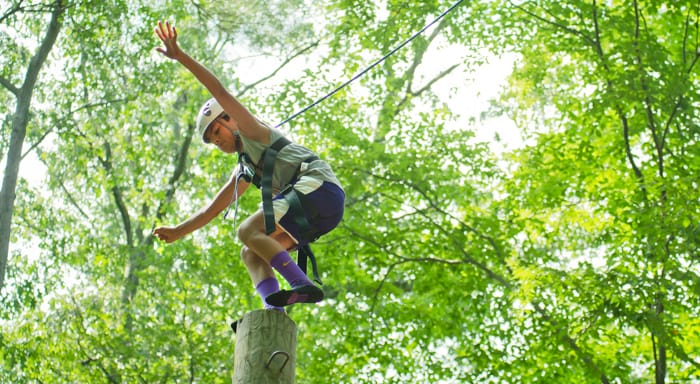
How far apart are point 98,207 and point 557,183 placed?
372 inches

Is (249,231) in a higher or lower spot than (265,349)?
higher

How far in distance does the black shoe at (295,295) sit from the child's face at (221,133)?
80 cm

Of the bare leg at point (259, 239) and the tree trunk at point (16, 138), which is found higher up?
the tree trunk at point (16, 138)

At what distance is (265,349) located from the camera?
131 inches

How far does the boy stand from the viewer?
3.54m

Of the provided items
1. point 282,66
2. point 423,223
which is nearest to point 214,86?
point 423,223

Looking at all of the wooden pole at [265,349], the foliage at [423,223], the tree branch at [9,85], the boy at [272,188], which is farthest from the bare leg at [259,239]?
the tree branch at [9,85]

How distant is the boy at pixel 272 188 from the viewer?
139 inches

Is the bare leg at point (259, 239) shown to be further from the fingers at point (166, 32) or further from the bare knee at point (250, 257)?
the fingers at point (166, 32)

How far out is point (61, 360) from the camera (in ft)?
35.0

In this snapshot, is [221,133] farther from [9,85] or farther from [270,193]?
→ [9,85]

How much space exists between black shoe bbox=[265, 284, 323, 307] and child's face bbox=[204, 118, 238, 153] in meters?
0.80

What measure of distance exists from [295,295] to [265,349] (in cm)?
28

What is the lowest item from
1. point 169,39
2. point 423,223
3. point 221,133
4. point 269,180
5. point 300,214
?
point 300,214
